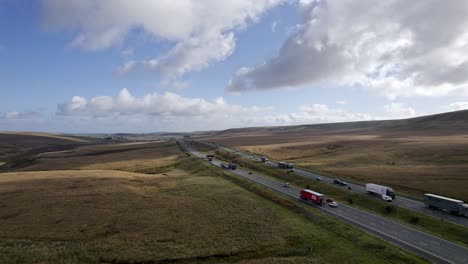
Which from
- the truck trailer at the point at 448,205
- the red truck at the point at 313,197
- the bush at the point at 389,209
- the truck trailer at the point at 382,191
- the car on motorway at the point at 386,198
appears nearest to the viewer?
the truck trailer at the point at 448,205

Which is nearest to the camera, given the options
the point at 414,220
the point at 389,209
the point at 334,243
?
the point at 334,243

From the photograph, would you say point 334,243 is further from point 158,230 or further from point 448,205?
point 448,205

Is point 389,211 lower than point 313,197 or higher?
lower

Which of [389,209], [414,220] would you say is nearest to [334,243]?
[414,220]

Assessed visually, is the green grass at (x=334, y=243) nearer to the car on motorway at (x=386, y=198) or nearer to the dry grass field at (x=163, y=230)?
the dry grass field at (x=163, y=230)

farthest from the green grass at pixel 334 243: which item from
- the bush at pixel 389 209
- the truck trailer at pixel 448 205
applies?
the truck trailer at pixel 448 205

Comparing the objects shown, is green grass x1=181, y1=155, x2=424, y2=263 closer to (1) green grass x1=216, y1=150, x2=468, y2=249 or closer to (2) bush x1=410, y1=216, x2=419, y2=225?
(1) green grass x1=216, y1=150, x2=468, y2=249
